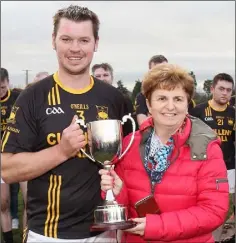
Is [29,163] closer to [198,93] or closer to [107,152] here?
[107,152]

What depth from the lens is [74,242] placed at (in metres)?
2.60

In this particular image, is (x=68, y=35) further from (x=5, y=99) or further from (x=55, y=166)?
(x=5, y=99)

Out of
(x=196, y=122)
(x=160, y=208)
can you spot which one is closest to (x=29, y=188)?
(x=160, y=208)

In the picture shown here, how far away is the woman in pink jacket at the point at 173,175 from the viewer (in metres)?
2.30

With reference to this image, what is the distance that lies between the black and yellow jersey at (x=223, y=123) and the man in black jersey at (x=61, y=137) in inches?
158

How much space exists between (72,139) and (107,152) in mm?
192

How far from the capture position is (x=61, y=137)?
2498mm

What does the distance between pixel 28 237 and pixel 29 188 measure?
26 cm

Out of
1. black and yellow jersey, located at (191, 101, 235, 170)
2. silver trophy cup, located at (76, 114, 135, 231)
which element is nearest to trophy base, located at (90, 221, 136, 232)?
silver trophy cup, located at (76, 114, 135, 231)

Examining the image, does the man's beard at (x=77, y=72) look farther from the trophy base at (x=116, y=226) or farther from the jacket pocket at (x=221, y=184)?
the jacket pocket at (x=221, y=184)

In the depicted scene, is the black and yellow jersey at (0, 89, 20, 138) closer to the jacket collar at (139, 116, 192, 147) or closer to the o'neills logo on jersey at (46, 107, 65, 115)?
the o'neills logo on jersey at (46, 107, 65, 115)

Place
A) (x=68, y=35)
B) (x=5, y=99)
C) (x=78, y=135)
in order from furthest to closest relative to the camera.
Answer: (x=5, y=99) → (x=68, y=35) → (x=78, y=135)

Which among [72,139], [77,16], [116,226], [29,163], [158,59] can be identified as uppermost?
[158,59]

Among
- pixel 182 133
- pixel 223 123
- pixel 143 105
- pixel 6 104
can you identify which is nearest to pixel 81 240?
pixel 182 133
